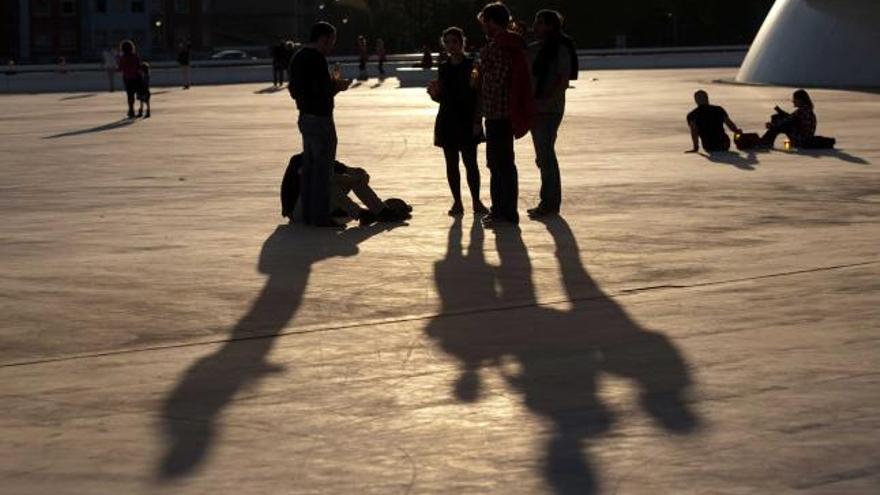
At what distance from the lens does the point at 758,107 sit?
35.7 metres

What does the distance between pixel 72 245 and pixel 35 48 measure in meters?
124

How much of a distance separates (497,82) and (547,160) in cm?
108

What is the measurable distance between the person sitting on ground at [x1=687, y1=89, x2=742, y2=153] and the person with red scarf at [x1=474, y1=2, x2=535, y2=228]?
8253 millimetres

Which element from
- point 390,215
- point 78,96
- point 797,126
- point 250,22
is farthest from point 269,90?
point 250,22

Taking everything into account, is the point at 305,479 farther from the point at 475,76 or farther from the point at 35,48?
the point at 35,48

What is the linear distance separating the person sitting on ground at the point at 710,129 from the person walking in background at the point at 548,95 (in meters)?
7.32

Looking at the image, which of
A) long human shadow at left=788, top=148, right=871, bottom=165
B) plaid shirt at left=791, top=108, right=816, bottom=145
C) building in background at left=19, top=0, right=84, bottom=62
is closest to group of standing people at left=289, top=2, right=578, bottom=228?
long human shadow at left=788, top=148, right=871, bottom=165

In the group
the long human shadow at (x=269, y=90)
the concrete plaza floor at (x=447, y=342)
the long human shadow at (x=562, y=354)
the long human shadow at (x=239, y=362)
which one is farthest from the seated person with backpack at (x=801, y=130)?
the long human shadow at (x=269, y=90)

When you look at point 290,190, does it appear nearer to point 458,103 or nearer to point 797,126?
point 458,103

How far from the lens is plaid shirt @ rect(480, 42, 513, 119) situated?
49.3ft

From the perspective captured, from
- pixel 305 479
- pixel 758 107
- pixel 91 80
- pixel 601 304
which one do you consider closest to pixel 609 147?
pixel 758 107

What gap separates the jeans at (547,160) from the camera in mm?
15695

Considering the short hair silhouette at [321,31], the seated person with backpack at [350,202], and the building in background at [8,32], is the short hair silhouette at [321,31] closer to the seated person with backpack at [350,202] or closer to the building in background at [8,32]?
the seated person with backpack at [350,202]

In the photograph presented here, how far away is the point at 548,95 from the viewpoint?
51.9ft
